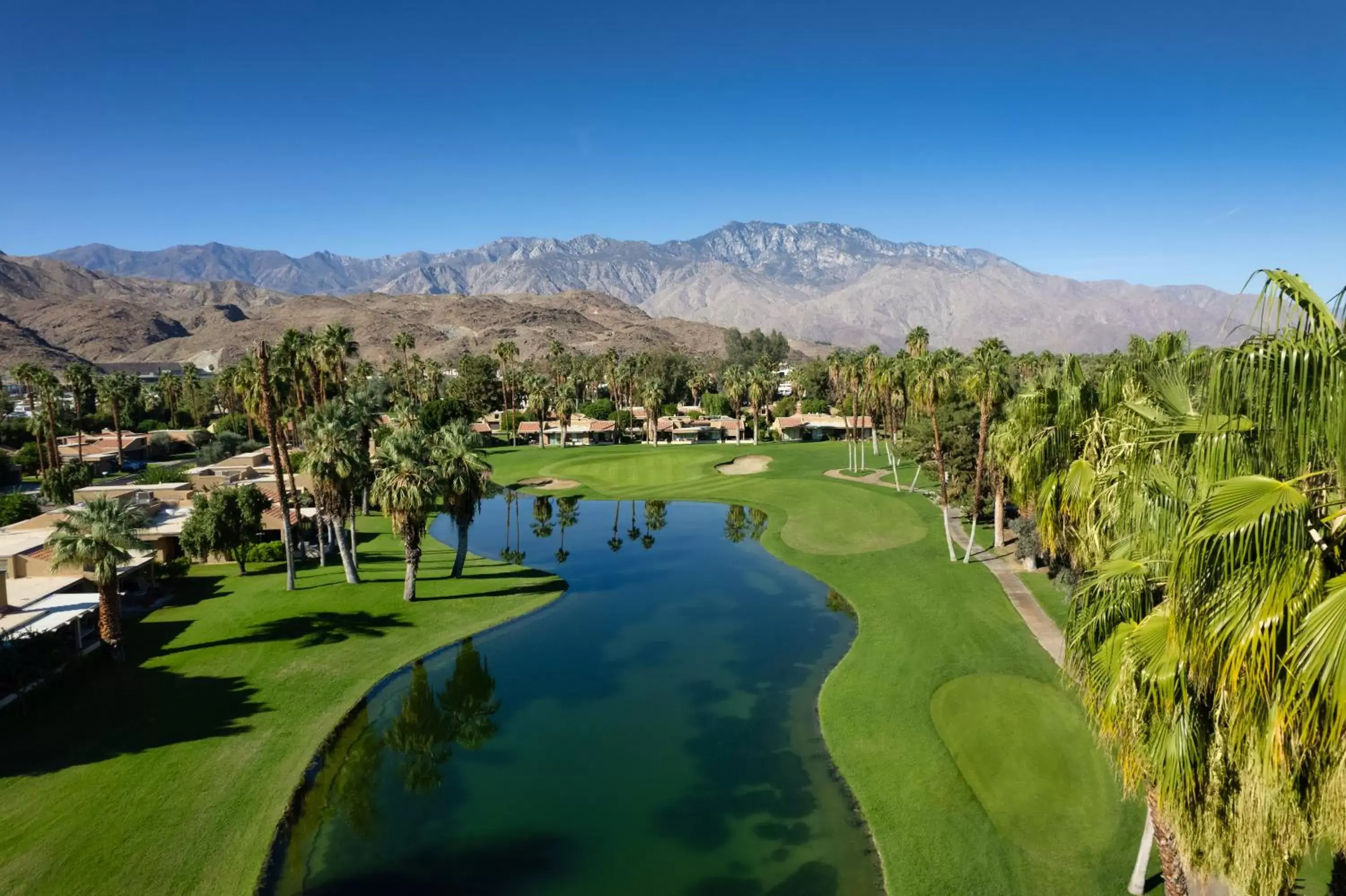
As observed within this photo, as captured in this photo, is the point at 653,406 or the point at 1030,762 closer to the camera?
the point at 1030,762

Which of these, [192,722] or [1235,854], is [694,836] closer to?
[1235,854]

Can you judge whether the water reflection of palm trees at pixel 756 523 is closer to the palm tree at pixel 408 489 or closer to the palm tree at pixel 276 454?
the palm tree at pixel 408 489

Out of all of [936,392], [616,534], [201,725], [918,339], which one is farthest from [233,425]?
[936,392]

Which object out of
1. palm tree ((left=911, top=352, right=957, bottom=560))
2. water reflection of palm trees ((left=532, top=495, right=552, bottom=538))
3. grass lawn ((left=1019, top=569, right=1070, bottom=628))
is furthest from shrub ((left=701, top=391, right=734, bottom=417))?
grass lawn ((left=1019, top=569, right=1070, bottom=628))

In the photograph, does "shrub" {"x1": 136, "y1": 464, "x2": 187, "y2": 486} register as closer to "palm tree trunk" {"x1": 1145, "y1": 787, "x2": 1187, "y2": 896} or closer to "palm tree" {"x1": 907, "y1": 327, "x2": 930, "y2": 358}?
"palm tree trunk" {"x1": 1145, "y1": 787, "x2": 1187, "y2": 896}

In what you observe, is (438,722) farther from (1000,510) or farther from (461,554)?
(1000,510)

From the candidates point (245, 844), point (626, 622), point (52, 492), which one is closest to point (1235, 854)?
point (245, 844)

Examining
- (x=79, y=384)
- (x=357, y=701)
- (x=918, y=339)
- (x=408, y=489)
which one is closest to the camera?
(x=357, y=701)
